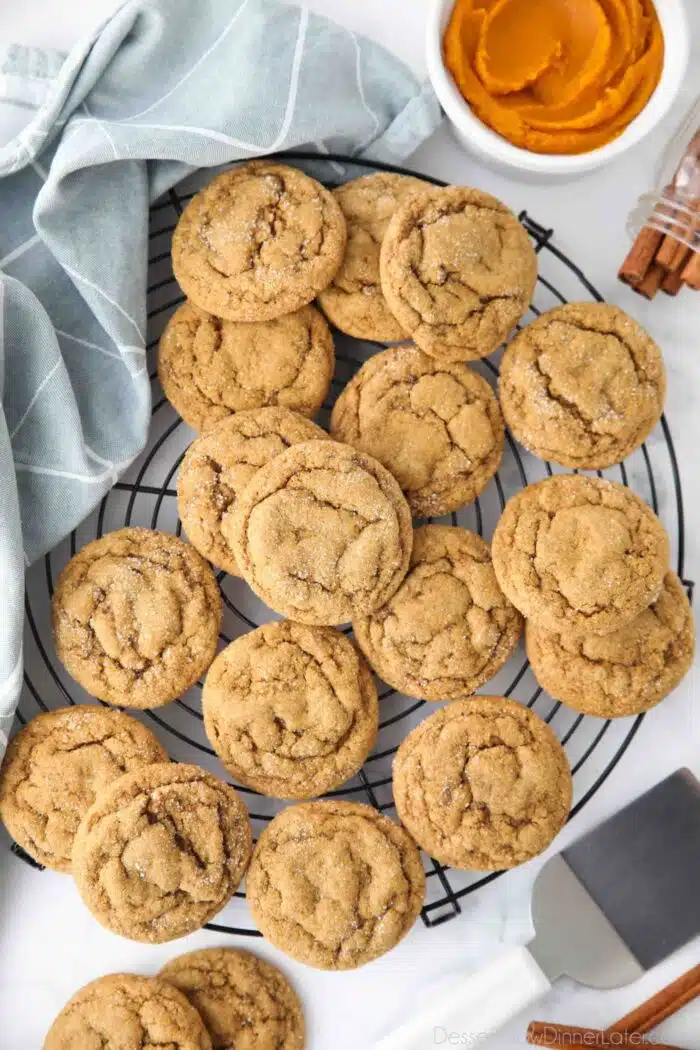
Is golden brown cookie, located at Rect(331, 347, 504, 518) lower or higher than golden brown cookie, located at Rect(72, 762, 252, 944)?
higher

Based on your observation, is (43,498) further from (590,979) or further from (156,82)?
(590,979)

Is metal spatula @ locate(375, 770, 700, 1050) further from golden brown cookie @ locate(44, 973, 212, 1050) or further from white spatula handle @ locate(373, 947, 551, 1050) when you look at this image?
golden brown cookie @ locate(44, 973, 212, 1050)

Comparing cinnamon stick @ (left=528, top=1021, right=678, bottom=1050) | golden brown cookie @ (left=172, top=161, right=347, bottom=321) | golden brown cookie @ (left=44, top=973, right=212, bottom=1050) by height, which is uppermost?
golden brown cookie @ (left=172, top=161, right=347, bottom=321)

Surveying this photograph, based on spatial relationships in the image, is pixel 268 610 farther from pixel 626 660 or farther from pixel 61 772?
pixel 626 660

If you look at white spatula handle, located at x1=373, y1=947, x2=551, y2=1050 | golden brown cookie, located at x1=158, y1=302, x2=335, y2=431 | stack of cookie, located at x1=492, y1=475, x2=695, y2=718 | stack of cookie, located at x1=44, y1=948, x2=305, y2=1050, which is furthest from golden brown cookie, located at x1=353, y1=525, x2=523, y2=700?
stack of cookie, located at x1=44, y1=948, x2=305, y2=1050

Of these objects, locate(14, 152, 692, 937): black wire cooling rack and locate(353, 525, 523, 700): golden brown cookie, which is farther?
locate(14, 152, 692, 937): black wire cooling rack

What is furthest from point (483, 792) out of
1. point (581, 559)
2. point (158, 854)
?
point (158, 854)

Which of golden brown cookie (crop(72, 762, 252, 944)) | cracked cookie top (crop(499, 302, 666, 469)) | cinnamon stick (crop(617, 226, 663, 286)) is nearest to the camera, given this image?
golden brown cookie (crop(72, 762, 252, 944))

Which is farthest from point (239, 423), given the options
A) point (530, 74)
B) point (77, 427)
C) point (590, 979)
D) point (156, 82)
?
point (590, 979)
